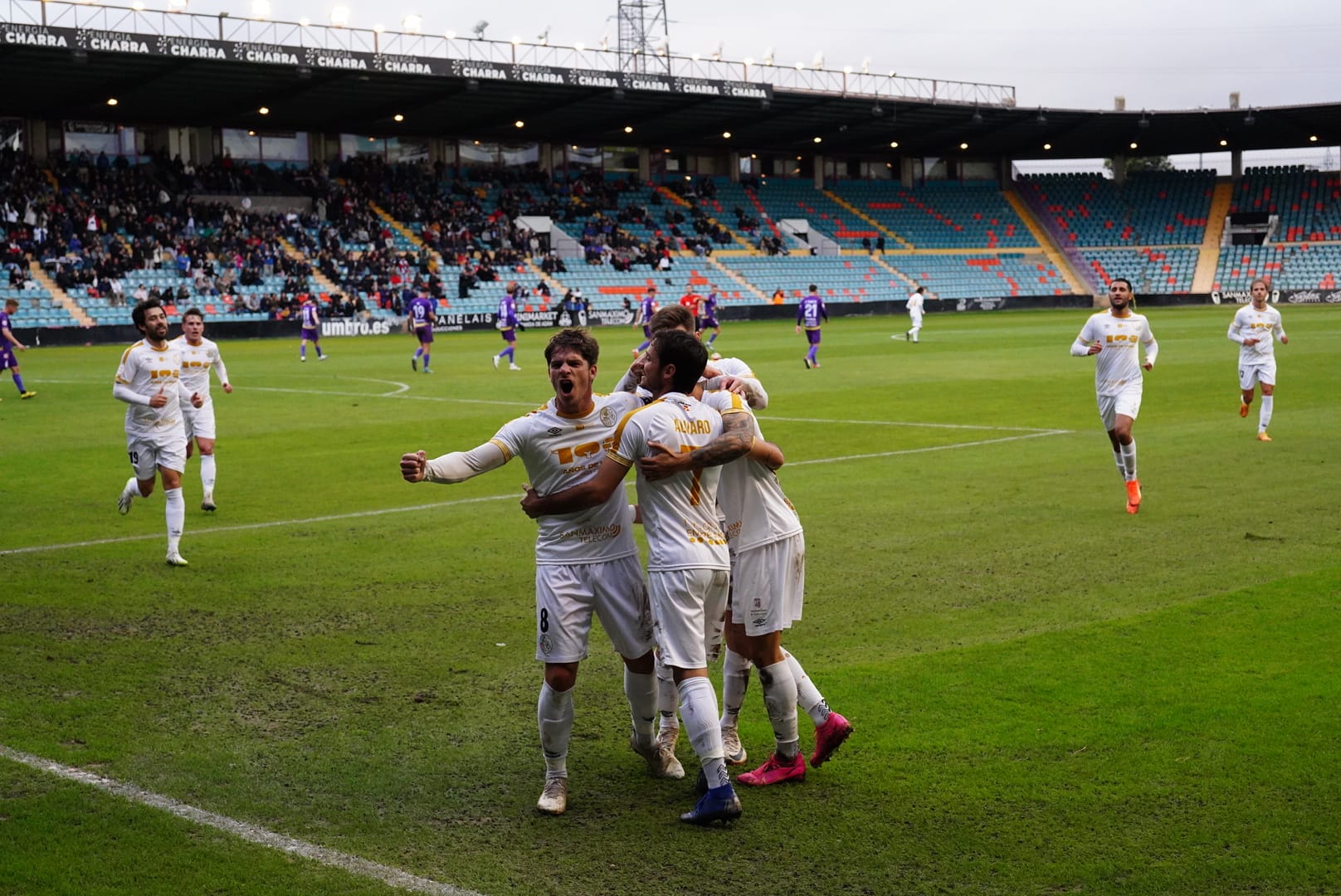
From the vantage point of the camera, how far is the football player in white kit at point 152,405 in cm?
1155

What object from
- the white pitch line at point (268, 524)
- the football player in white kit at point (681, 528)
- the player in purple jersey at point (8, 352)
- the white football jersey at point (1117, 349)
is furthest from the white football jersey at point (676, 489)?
the player in purple jersey at point (8, 352)

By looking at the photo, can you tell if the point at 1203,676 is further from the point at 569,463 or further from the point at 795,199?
the point at 795,199

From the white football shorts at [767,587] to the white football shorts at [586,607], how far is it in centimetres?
42

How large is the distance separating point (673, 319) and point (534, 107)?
58905 mm

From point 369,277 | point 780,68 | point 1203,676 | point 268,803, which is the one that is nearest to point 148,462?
point 268,803

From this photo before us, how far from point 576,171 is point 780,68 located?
13.3m

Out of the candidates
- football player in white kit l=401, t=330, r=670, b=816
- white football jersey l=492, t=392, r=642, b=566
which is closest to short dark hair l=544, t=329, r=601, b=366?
football player in white kit l=401, t=330, r=670, b=816

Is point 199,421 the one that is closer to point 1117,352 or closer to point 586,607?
point 586,607

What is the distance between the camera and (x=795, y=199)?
256 ft

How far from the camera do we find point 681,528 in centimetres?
554

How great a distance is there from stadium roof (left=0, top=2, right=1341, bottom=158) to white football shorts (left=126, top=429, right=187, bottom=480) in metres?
39.2

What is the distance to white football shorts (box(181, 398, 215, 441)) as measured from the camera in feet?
45.1

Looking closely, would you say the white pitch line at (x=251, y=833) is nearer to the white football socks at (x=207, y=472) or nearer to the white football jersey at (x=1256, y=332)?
the white football socks at (x=207, y=472)

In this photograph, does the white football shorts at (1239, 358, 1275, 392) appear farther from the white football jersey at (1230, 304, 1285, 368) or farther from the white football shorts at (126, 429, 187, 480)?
the white football shorts at (126, 429, 187, 480)
